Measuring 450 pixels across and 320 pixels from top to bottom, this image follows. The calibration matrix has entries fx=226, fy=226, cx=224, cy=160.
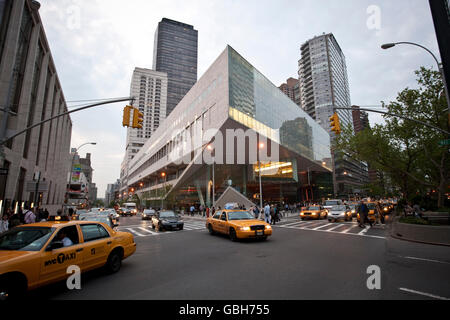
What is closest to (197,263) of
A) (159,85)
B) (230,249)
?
(230,249)

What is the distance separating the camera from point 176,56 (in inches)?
7092

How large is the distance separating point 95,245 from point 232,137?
36030 mm

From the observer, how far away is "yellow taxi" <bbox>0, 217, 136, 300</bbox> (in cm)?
401

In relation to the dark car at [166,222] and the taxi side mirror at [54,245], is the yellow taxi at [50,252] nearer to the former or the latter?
the taxi side mirror at [54,245]

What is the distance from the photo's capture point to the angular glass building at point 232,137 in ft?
132

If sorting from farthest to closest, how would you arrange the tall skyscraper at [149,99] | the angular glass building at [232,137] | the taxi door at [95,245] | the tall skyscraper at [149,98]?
the tall skyscraper at [149,98] → the tall skyscraper at [149,99] → the angular glass building at [232,137] → the taxi door at [95,245]

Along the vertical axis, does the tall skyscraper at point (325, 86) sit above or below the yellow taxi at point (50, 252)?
above

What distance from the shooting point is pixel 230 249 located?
30.5 feet

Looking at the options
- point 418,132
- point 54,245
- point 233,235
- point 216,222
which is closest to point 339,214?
point 418,132

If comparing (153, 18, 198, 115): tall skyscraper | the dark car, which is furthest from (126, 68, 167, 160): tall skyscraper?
the dark car

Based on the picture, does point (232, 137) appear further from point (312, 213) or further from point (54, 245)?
point (54, 245)

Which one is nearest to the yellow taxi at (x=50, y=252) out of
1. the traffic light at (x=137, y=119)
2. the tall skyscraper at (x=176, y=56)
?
the traffic light at (x=137, y=119)

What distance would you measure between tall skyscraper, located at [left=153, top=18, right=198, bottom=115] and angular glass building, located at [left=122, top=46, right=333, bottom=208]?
109 meters
